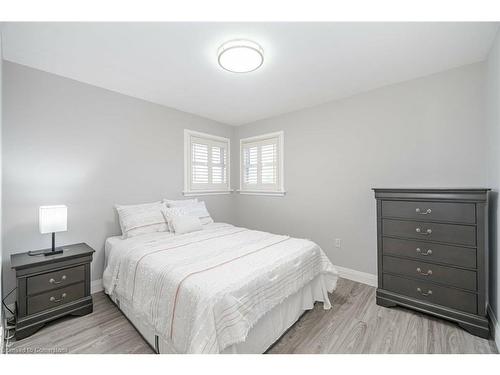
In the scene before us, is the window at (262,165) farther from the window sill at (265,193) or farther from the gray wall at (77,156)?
the gray wall at (77,156)

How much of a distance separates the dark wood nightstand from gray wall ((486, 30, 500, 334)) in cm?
358

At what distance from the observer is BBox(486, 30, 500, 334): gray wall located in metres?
1.78

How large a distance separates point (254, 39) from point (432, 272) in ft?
8.54

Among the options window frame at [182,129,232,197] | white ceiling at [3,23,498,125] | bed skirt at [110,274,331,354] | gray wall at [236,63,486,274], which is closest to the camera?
bed skirt at [110,274,331,354]

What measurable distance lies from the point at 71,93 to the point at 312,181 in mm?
3222

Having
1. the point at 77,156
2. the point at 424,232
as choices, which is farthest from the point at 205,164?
the point at 424,232

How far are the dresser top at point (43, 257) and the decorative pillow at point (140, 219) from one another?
44 cm

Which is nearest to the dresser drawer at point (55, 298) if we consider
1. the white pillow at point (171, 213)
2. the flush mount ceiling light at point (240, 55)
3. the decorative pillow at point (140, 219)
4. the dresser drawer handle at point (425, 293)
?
the decorative pillow at point (140, 219)

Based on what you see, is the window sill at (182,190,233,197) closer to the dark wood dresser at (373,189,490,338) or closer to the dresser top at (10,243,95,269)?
the dresser top at (10,243,95,269)

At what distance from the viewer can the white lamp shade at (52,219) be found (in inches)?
81.0

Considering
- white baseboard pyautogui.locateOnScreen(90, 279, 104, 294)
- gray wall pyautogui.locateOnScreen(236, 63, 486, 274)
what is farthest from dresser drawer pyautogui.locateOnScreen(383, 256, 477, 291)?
white baseboard pyautogui.locateOnScreen(90, 279, 104, 294)

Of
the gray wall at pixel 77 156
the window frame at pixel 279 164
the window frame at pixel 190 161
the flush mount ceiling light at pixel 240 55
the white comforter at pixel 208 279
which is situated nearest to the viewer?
the white comforter at pixel 208 279

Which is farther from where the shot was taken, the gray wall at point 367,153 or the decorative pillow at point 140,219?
the decorative pillow at point 140,219
